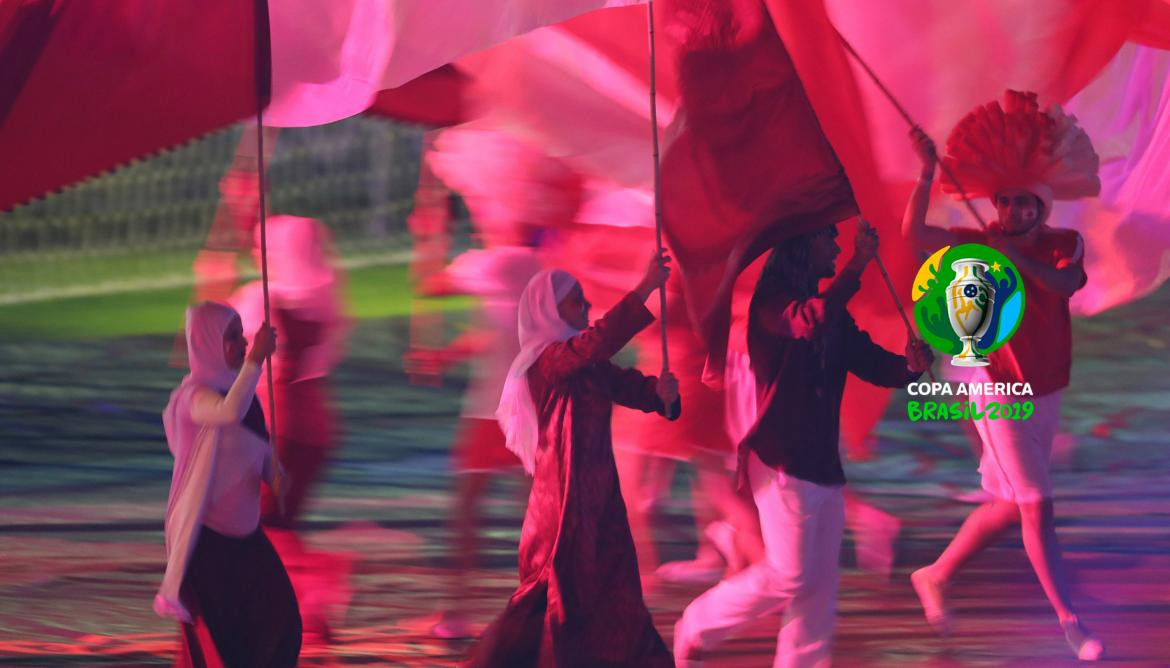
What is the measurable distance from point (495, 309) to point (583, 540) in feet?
3.42

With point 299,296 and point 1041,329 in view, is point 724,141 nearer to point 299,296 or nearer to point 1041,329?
point 1041,329

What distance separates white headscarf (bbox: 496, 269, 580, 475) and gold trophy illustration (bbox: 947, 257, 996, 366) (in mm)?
1338

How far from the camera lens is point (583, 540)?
19.1ft

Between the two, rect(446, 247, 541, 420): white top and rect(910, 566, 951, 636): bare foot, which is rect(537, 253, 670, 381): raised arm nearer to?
rect(446, 247, 541, 420): white top

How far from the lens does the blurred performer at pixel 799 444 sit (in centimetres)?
583

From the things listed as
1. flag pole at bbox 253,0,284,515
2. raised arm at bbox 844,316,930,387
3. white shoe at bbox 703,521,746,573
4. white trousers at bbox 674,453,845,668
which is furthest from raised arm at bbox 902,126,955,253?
flag pole at bbox 253,0,284,515

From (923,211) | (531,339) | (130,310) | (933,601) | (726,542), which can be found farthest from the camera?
(130,310)

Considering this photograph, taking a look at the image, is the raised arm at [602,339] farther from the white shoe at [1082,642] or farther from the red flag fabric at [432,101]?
the white shoe at [1082,642]

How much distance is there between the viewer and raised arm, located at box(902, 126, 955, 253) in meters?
6.20

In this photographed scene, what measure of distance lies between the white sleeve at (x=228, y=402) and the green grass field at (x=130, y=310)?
4573mm

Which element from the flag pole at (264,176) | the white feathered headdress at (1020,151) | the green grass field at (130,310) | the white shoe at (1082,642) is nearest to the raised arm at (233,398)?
the flag pole at (264,176)

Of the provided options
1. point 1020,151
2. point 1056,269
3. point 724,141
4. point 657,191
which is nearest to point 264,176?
point 657,191

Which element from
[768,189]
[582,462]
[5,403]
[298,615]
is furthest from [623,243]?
[5,403]

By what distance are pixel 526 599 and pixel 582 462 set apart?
442 mm
